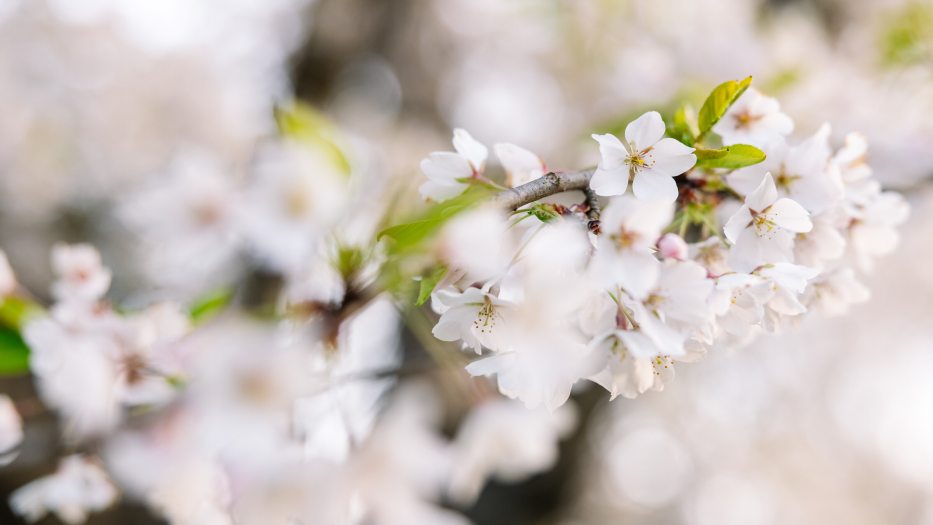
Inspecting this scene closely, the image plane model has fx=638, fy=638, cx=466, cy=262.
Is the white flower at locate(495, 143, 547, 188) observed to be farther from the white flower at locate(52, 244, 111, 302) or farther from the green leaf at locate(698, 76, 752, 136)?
the white flower at locate(52, 244, 111, 302)

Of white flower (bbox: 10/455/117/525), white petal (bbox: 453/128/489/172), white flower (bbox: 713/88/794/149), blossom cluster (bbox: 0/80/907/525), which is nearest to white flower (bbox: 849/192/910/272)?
blossom cluster (bbox: 0/80/907/525)

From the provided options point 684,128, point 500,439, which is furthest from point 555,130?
point 684,128

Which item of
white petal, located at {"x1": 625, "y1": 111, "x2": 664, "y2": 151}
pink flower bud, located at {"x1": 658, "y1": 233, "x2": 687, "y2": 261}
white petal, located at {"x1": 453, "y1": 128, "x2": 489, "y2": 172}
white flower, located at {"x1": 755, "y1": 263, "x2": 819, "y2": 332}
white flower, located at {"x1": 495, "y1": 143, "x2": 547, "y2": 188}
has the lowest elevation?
white flower, located at {"x1": 755, "y1": 263, "x2": 819, "y2": 332}

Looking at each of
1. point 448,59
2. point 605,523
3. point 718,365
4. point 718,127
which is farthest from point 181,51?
point 605,523

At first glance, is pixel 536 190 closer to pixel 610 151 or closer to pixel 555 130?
pixel 610 151

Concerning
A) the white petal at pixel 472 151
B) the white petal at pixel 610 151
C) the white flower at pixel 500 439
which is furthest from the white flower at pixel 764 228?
the white flower at pixel 500 439
